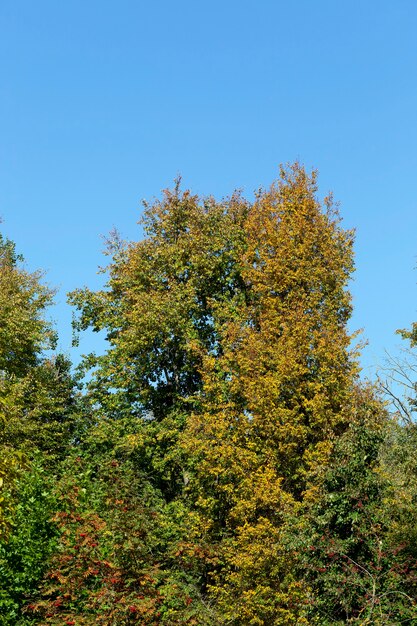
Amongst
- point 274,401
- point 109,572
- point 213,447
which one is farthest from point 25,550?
point 274,401

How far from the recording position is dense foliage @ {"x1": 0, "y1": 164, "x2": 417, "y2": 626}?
1617cm

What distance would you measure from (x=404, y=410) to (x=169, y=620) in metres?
10.8

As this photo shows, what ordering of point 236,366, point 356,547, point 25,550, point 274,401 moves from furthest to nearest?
→ point 236,366
point 274,401
point 25,550
point 356,547

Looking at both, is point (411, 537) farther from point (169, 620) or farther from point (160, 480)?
point (160, 480)

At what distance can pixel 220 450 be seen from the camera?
2297 cm

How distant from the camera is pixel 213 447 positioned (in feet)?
78.1

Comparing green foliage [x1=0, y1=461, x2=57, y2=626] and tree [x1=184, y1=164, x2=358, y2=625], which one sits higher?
tree [x1=184, y1=164, x2=358, y2=625]

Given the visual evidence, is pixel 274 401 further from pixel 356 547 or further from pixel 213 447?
pixel 356 547

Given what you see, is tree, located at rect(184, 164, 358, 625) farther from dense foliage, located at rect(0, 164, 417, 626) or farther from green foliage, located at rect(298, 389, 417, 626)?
green foliage, located at rect(298, 389, 417, 626)

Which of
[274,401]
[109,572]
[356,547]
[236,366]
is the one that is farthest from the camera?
[236,366]

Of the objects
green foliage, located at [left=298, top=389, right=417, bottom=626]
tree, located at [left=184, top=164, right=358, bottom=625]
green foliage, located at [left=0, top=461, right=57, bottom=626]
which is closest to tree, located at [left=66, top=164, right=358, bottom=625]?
tree, located at [left=184, top=164, right=358, bottom=625]

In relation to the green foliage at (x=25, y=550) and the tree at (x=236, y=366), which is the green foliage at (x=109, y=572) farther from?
the tree at (x=236, y=366)

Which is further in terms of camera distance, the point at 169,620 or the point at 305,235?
the point at 305,235

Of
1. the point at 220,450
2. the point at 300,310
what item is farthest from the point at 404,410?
the point at 220,450
